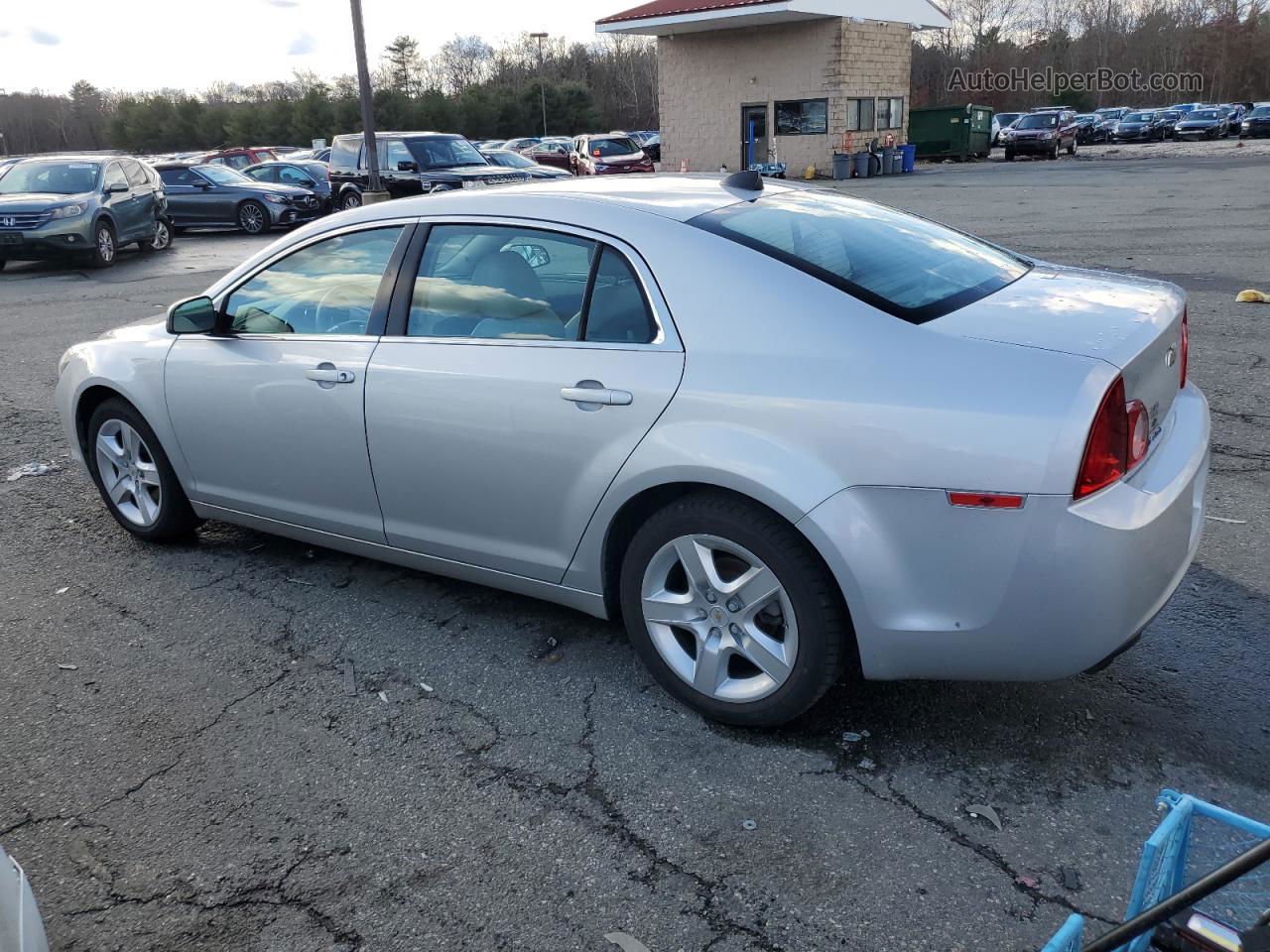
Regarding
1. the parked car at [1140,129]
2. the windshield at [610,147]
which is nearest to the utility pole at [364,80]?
the windshield at [610,147]

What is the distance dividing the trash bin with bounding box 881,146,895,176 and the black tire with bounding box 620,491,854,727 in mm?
33124

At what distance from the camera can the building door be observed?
113 feet

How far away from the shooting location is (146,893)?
2.62 metres

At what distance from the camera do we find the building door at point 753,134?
3438cm

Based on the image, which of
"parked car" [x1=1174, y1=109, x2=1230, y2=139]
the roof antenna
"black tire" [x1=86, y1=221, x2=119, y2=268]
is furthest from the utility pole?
"parked car" [x1=1174, y1=109, x2=1230, y2=139]

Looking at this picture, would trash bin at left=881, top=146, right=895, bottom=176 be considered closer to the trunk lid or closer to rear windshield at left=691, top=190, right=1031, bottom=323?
rear windshield at left=691, top=190, right=1031, bottom=323

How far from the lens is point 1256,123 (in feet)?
155

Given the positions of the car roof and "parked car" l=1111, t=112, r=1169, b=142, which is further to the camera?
"parked car" l=1111, t=112, r=1169, b=142

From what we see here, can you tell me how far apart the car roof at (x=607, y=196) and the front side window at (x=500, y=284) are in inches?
4.1

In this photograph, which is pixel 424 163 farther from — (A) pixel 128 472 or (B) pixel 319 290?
(B) pixel 319 290

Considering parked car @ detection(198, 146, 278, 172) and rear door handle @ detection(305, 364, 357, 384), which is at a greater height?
parked car @ detection(198, 146, 278, 172)

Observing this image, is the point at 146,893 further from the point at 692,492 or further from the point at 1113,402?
the point at 1113,402

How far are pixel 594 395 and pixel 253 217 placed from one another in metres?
20.3

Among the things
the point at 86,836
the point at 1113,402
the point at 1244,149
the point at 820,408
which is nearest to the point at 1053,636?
the point at 1113,402
